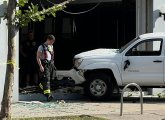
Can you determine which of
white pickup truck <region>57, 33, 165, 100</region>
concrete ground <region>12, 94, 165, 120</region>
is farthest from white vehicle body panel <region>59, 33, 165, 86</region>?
concrete ground <region>12, 94, 165, 120</region>

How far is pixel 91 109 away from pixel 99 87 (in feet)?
6.39

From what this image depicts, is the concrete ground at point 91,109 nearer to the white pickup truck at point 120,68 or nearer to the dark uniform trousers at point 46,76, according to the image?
the dark uniform trousers at point 46,76

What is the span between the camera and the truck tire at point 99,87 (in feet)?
50.6

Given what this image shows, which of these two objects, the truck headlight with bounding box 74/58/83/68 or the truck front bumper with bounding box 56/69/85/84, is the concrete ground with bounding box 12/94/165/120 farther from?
the truck headlight with bounding box 74/58/83/68

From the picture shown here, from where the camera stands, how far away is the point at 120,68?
1536 cm

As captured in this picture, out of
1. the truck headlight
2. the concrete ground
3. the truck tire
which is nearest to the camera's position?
the concrete ground

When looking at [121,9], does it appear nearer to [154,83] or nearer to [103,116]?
[154,83]

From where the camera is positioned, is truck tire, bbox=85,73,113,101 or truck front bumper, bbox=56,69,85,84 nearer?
truck tire, bbox=85,73,113,101

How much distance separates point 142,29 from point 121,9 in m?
5.32

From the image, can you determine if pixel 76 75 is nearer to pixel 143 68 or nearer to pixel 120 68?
pixel 120 68

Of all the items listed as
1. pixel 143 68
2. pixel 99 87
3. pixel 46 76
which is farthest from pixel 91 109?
pixel 143 68

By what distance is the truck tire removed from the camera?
1544 cm

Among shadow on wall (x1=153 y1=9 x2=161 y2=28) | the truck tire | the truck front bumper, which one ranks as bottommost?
the truck tire

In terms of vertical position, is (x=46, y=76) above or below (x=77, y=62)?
below
